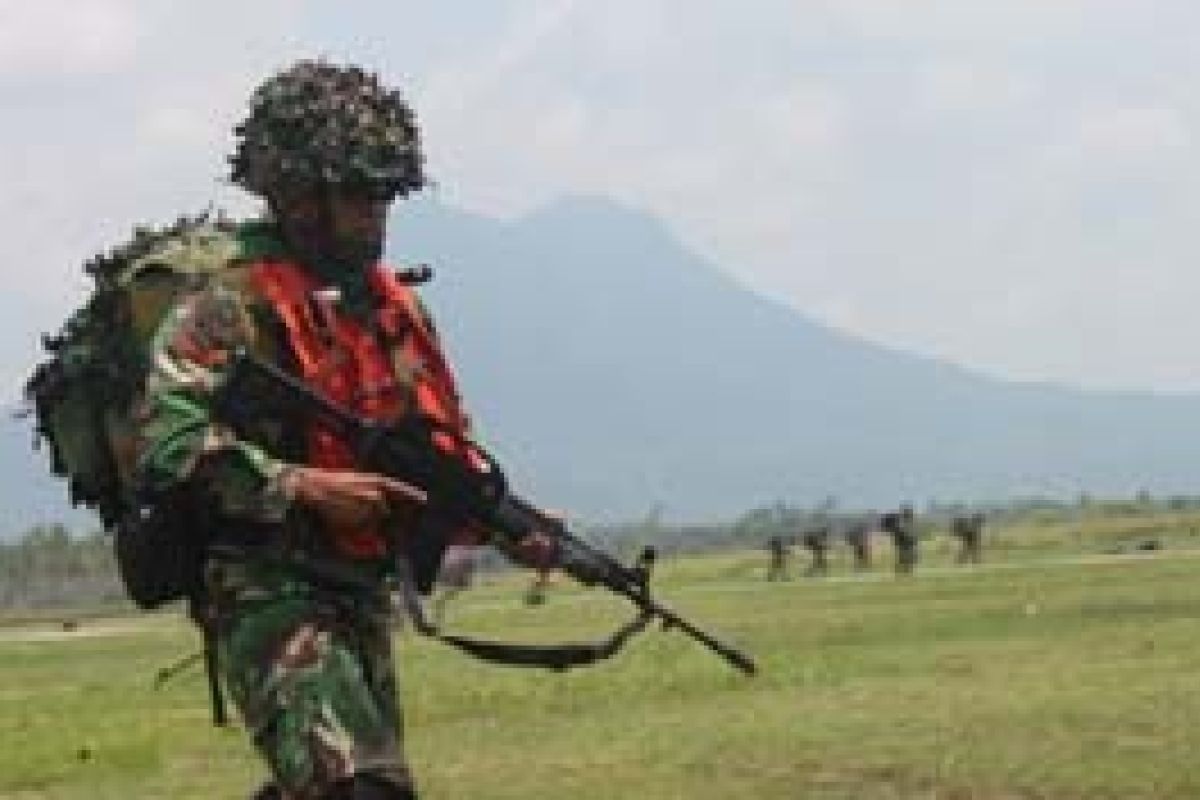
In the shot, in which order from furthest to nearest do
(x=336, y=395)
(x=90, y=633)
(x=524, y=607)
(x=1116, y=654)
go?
(x=90, y=633) < (x=524, y=607) < (x=1116, y=654) < (x=336, y=395)

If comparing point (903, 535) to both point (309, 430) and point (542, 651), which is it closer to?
point (542, 651)

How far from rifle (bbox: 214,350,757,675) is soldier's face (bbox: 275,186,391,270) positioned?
48 cm

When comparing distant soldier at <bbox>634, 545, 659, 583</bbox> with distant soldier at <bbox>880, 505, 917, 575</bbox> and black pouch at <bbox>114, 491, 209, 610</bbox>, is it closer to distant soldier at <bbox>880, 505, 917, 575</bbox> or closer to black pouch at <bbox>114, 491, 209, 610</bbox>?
black pouch at <bbox>114, 491, 209, 610</bbox>

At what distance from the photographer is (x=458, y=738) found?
961 inches

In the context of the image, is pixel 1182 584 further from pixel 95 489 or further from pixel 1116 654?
pixel 95 489

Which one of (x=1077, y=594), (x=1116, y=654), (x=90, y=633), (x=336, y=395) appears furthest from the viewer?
(x=90, y=633)

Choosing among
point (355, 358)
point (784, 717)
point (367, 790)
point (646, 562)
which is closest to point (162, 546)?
point (355, 358)

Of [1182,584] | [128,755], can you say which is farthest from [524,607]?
[128,755]

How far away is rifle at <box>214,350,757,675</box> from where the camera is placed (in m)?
7.71

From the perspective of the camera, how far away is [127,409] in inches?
322

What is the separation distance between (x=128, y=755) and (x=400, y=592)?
1732 cm

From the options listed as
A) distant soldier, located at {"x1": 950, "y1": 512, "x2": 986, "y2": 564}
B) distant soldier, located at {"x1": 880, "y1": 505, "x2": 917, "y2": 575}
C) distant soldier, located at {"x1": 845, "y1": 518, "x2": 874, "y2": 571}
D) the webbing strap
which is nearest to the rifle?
the webbing strap

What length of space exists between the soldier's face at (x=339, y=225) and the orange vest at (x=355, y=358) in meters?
0.07

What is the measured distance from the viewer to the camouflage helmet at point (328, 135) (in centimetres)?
803
